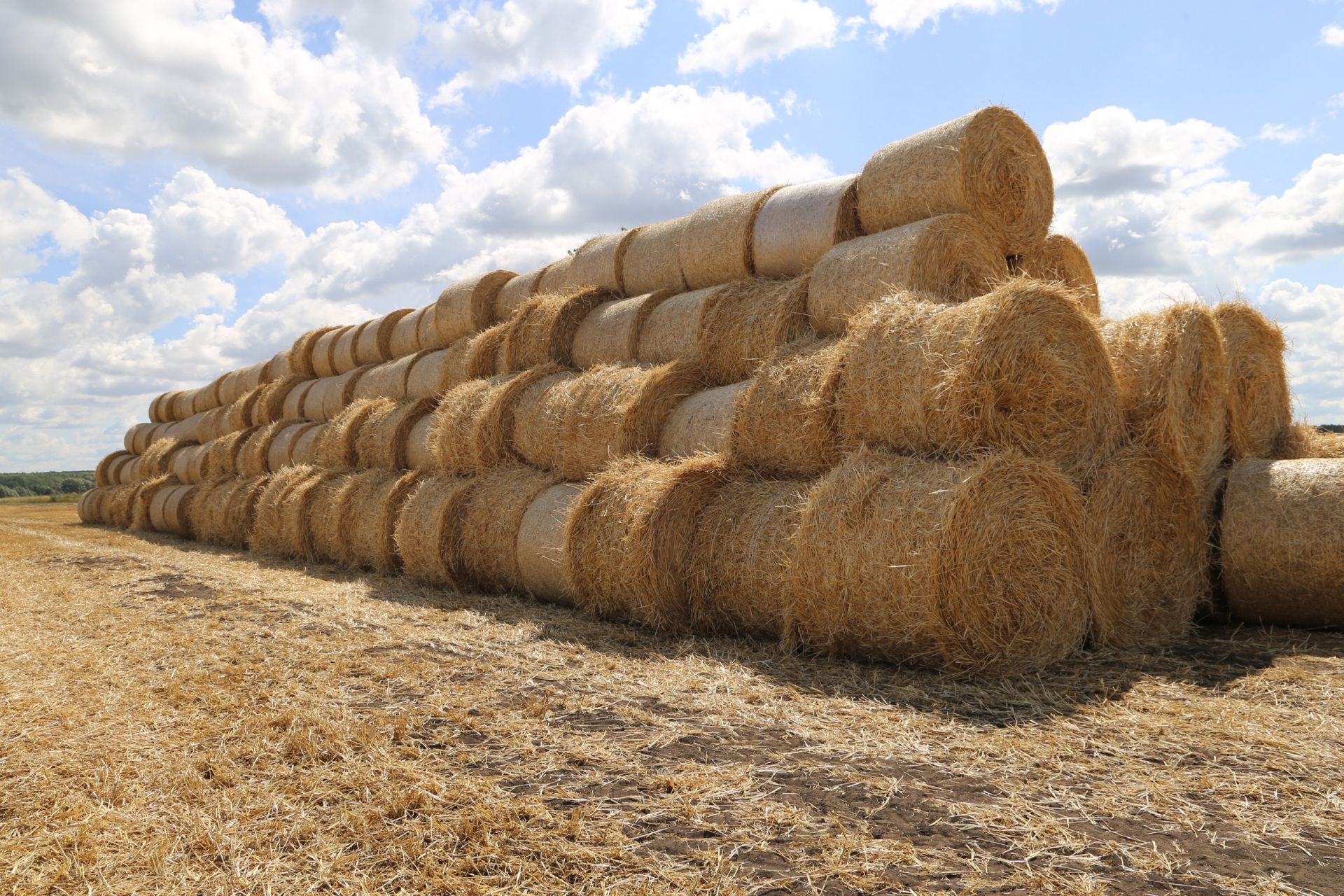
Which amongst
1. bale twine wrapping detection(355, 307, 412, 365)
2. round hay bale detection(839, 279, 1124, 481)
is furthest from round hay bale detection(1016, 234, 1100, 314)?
bale twine wrapping detection(355, 307, 412, 365)

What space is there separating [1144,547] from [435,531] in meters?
5.32

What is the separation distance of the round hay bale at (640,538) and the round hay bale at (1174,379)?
2419 mm

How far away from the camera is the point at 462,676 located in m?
4.64

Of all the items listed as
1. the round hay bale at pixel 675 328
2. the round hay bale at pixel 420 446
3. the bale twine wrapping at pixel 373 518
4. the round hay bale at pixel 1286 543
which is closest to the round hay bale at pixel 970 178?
the round hay bale at pixel 675 328

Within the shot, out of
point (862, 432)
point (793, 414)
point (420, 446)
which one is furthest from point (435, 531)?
point (862, 432)

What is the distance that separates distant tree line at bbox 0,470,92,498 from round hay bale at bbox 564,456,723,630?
39087mm

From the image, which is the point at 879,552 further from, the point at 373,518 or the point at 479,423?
the point at 373,518

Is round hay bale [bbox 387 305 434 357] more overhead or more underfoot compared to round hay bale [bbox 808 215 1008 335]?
more overhead

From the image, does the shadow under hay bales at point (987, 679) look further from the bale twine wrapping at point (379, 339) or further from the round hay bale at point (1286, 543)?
the bale twine wrapping at point (379, 339)

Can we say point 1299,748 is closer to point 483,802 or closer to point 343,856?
point 483,802

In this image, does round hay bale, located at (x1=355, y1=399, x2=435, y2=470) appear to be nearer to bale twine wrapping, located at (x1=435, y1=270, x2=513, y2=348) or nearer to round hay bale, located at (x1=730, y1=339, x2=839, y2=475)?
bale twine wrapping, located at (x1=435, y1=270, x2=513, y2=348)

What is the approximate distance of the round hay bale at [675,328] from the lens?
22.7ft

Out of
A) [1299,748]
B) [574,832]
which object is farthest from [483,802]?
[1299,748]

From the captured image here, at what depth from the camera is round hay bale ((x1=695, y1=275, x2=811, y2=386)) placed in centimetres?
632
